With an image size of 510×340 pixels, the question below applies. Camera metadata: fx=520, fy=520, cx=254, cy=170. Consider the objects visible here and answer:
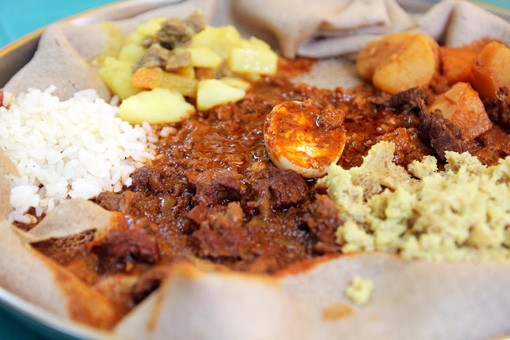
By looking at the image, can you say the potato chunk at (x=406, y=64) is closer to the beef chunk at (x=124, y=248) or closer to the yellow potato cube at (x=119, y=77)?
the yellow potato cube at (x=119, y=77)

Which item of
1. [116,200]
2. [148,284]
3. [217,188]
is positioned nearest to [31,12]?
[116,200]

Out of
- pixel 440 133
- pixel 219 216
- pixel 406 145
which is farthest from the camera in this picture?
pixel 406 145

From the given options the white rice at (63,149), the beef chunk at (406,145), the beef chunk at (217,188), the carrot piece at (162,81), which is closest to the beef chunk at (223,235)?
the beef chunk at (217,188)

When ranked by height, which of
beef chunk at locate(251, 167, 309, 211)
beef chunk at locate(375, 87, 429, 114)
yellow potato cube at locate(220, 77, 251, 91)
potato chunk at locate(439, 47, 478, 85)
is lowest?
potato chunk at locate(439, 47, 478, 85)

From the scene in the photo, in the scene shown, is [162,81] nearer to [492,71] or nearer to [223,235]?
[223,235]

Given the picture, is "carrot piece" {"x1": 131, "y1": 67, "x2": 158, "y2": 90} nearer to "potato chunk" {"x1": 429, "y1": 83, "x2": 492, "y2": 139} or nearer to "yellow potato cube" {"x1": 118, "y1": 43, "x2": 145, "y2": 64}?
"yellow potato cube" {"x1": 118, "y1": 43, "x2": 145, "y2": 64}

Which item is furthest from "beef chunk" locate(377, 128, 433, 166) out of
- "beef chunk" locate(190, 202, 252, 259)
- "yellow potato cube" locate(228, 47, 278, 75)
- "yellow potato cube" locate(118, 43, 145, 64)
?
"yellow potato cube" locate(118, 43, 145, 64)
